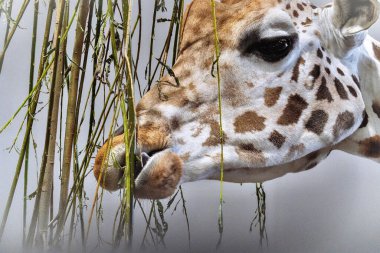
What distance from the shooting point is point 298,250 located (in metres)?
0.93

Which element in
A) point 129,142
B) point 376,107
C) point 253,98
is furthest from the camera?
point 376,107

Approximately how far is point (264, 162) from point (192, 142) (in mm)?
94

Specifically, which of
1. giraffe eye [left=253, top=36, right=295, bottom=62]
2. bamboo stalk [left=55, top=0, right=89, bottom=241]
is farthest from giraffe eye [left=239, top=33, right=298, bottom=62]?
bamboo stalk [left=55, top=0, right=89, bottom=241]

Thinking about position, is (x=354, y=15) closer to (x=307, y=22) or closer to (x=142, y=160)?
(x=307, y=22)

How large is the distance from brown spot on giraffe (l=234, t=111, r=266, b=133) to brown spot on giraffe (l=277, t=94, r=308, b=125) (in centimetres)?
3

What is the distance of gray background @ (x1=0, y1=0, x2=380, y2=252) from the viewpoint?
89 cm

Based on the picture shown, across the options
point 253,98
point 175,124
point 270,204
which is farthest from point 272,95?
point 270,204

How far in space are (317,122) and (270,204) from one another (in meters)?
0.22

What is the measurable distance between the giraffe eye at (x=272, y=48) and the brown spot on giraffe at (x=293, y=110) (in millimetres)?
55

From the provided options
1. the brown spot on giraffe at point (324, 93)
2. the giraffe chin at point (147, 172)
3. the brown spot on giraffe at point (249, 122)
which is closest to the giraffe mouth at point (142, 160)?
the giraffe chin at point (147, 172)

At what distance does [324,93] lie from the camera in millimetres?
792

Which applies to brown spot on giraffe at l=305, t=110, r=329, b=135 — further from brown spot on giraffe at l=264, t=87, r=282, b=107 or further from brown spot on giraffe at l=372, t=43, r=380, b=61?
brown spot on giraffe at l=372, t=43, r=380, b=61

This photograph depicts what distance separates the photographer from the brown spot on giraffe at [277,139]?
0.76 m

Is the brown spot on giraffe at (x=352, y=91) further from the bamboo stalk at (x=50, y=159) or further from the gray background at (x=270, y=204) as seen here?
the bamboo stalk at (x=50, y=159)
